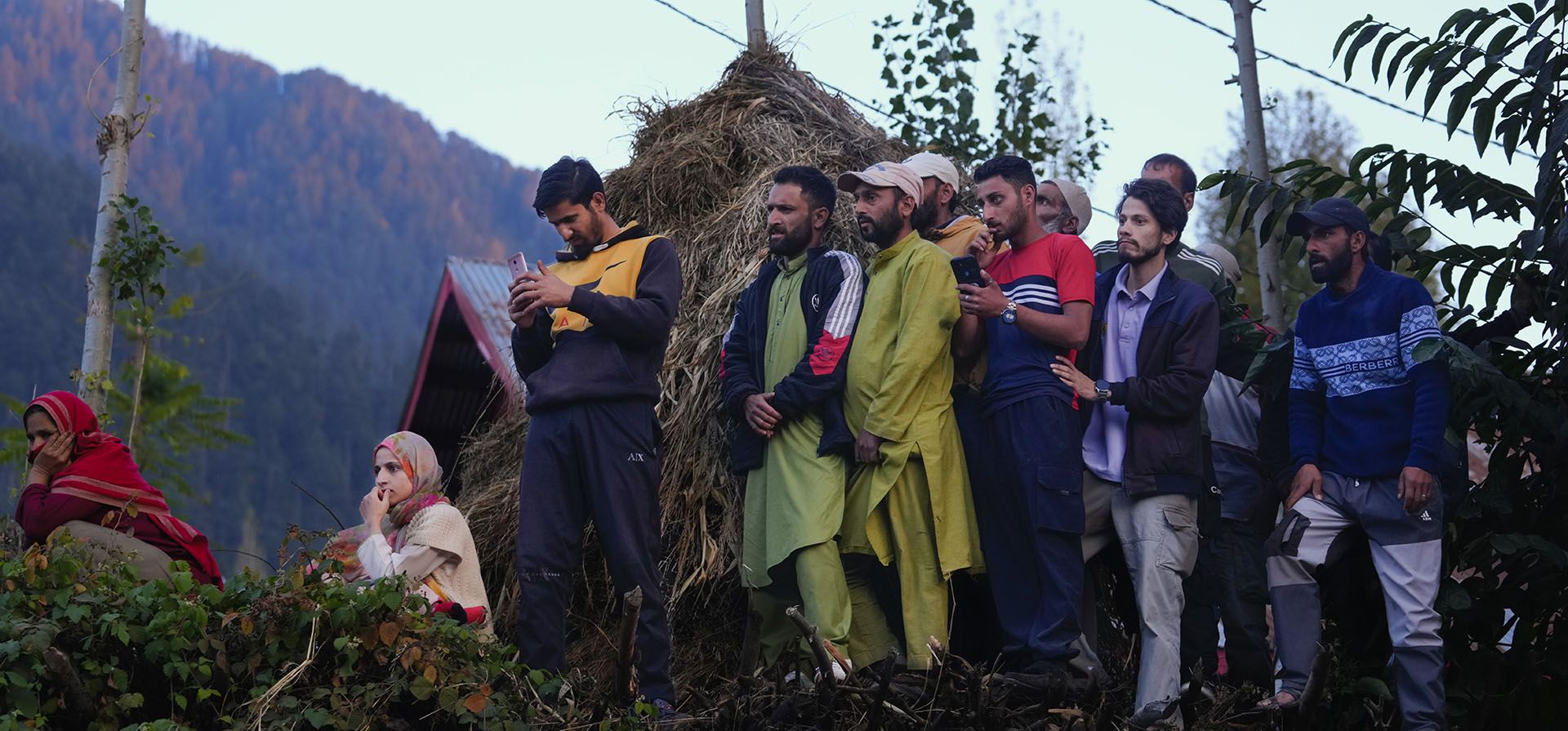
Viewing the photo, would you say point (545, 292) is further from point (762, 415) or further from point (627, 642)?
point (627, 642)

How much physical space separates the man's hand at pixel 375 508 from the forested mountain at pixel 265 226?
28179 mm

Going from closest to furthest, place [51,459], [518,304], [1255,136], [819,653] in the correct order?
[819,653]
[518,304]
[51,459]
[1255,136]

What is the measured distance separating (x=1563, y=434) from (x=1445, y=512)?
18.9 inches

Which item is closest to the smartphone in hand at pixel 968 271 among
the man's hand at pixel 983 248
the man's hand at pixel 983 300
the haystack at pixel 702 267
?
the man's hand at pixel 983 300

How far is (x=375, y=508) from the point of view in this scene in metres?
5.87

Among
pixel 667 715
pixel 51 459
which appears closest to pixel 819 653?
pixel 667 715

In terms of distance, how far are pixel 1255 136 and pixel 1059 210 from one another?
263cm

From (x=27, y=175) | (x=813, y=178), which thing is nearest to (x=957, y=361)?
(x=813, y=178)

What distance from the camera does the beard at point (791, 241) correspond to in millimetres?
6133

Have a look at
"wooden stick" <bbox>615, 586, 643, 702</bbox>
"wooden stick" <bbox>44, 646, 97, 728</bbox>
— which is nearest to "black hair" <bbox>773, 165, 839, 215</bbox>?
"wooden stick" <bbox>615, 586, 643, 702</bbox>

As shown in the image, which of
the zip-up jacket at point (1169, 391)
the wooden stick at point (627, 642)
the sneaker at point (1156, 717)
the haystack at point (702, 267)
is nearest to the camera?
the wooden stick at point (627, 642)

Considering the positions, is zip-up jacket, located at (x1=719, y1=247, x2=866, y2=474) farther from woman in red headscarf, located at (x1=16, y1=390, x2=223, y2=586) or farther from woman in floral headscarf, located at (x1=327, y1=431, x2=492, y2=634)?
woman in red headscarf, located at (x1=16, y1=390, x2=223, y2=586)

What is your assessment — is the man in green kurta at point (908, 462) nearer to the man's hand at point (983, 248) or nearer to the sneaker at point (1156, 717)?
the man's hand at point (983, 248)

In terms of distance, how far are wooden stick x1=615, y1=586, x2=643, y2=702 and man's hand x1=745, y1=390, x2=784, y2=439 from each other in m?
1.26
